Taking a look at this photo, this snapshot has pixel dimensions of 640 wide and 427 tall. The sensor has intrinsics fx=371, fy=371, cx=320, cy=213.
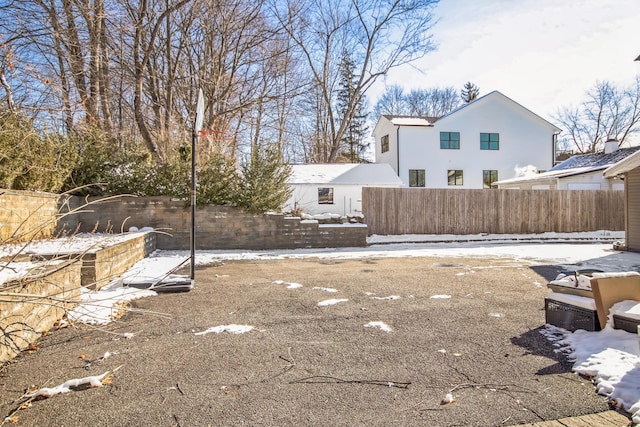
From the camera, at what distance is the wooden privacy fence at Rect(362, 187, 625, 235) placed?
1401 cm

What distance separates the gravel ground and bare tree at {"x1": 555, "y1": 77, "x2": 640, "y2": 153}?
3762cm

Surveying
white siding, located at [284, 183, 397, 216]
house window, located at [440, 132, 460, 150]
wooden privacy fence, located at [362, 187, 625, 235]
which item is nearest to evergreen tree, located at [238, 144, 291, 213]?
wooden privacy fence, located at [362, 187, 625, 235]

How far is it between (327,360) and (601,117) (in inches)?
1660

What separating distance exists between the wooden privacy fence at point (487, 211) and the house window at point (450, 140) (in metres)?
9.72

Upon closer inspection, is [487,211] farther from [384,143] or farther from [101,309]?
[101,309]

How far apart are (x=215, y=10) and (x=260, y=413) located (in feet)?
50.1

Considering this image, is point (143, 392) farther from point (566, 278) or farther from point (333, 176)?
point (333, 176)

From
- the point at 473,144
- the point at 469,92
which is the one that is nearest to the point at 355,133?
the point at 473,144

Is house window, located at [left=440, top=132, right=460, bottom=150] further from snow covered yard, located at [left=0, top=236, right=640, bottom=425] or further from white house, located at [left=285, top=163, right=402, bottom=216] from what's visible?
snow covered yard, located at [left=0, top=236, right=640, bottom=425]

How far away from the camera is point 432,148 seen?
23.9 metres

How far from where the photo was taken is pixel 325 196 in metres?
19.5

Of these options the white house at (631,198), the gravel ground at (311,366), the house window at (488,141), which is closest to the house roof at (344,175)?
the house window at (488,141)

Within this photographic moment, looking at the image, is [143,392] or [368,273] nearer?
[143,392]

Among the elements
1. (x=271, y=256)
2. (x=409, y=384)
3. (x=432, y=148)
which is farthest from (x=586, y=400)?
(x=432, y=148)
